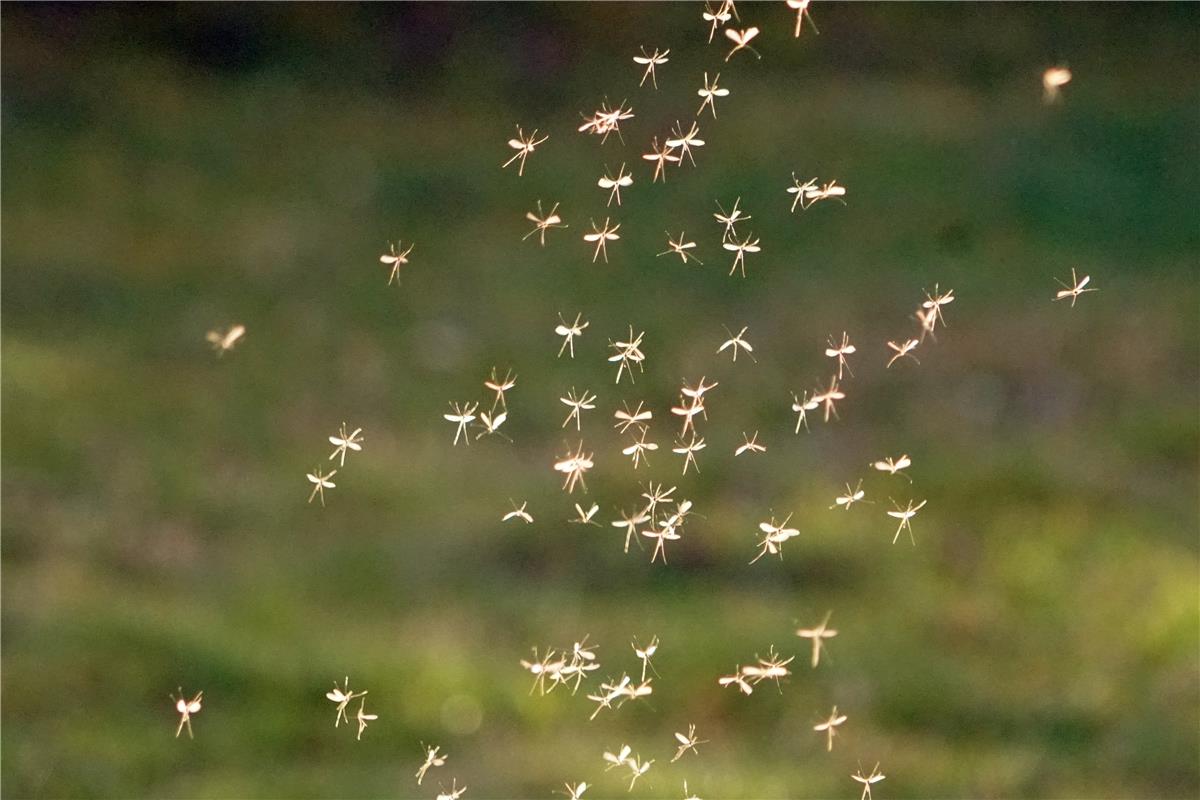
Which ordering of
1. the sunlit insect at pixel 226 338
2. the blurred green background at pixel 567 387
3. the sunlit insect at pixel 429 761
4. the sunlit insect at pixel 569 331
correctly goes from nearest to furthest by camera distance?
the sunlit insect at pixel 569 331
the sunlit insect at pixel 429 761
the sunlit insect at pixel 226 338
the blurred green background at pixel 567 387

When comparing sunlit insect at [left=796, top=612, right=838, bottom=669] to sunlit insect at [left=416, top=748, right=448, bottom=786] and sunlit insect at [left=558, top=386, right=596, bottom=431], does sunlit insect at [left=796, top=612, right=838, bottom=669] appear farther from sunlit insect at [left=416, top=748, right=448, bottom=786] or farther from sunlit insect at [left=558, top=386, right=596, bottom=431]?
sunlit insect at [left=416, top=748, right=448, bottom=786]

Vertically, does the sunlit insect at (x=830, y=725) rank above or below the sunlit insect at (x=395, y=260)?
below

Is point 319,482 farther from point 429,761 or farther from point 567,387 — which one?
point 567,387

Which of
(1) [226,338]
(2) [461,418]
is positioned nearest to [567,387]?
(1) [226,338]

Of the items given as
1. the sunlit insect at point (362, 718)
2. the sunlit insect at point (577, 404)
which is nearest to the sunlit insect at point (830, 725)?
the sunlit insect at point (577, 404)

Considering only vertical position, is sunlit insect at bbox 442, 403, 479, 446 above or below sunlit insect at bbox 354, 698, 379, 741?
above

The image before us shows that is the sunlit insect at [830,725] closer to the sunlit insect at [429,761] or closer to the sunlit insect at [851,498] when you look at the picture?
the sunlit insect at [851,498]

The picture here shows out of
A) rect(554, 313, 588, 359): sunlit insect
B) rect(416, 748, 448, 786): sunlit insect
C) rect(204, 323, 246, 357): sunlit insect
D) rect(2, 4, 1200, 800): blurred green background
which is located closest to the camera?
rect(554, 313, 588, 359): sunlit insect

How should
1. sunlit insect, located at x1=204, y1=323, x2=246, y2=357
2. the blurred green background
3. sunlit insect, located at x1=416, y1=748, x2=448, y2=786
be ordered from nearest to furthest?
1. sunlit insect, located at x1=416, y1=748, x2=448, y2=786
2. sunlit insect, located at x1=204, y1=323, x2=246, y2=357
3. the blurred green background

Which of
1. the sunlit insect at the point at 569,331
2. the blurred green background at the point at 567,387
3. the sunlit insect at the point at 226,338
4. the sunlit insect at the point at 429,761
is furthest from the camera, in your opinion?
the blurred green background at the point at 567,387

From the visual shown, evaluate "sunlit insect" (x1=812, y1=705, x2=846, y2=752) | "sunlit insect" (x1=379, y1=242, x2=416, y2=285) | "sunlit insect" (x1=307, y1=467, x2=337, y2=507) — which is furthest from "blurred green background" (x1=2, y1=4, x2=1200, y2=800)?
"sunlit insect" (x1=379, y1=242, x2=416, y2=285)
